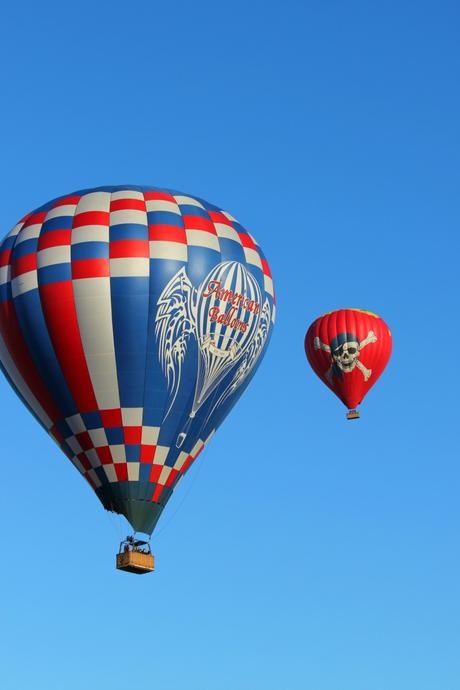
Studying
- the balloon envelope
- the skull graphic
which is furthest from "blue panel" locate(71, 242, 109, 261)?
the skull graphic

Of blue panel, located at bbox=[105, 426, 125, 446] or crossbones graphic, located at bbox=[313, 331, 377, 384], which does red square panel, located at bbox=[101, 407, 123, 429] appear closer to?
blue panel, located at bbox=[105, 426, 125, 446]

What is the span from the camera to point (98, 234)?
42312 mm

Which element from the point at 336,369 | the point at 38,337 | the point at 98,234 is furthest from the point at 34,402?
the point at 336,369

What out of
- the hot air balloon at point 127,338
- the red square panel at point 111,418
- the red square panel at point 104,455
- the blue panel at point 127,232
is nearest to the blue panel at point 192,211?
the hot air balloon at point 127,338

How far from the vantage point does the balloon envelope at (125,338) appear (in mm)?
41625

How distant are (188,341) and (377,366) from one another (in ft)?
31.8

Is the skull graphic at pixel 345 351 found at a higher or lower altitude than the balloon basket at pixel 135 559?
higher

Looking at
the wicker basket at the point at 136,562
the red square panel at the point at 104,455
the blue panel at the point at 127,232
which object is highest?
the blue panel at the point at 127,232

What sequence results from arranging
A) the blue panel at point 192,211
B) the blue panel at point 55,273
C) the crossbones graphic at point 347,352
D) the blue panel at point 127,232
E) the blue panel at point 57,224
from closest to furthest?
the blue panel at point 55,273 < the blue panel at point 127,232 < the blue panel at point 57,224 < the blue panel at point 192,211 < the crossbones graphic at point 347,352

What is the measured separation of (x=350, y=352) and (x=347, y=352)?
83mm

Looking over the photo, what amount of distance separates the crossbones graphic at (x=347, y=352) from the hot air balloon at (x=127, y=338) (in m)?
6.94

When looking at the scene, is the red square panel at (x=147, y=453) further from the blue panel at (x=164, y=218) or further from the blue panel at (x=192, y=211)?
the blue panel at (x=192, y=211)

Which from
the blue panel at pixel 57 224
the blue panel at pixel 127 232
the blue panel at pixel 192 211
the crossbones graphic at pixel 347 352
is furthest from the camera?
the crossbones graphic at pixel 347 352

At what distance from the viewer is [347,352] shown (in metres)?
49.8
